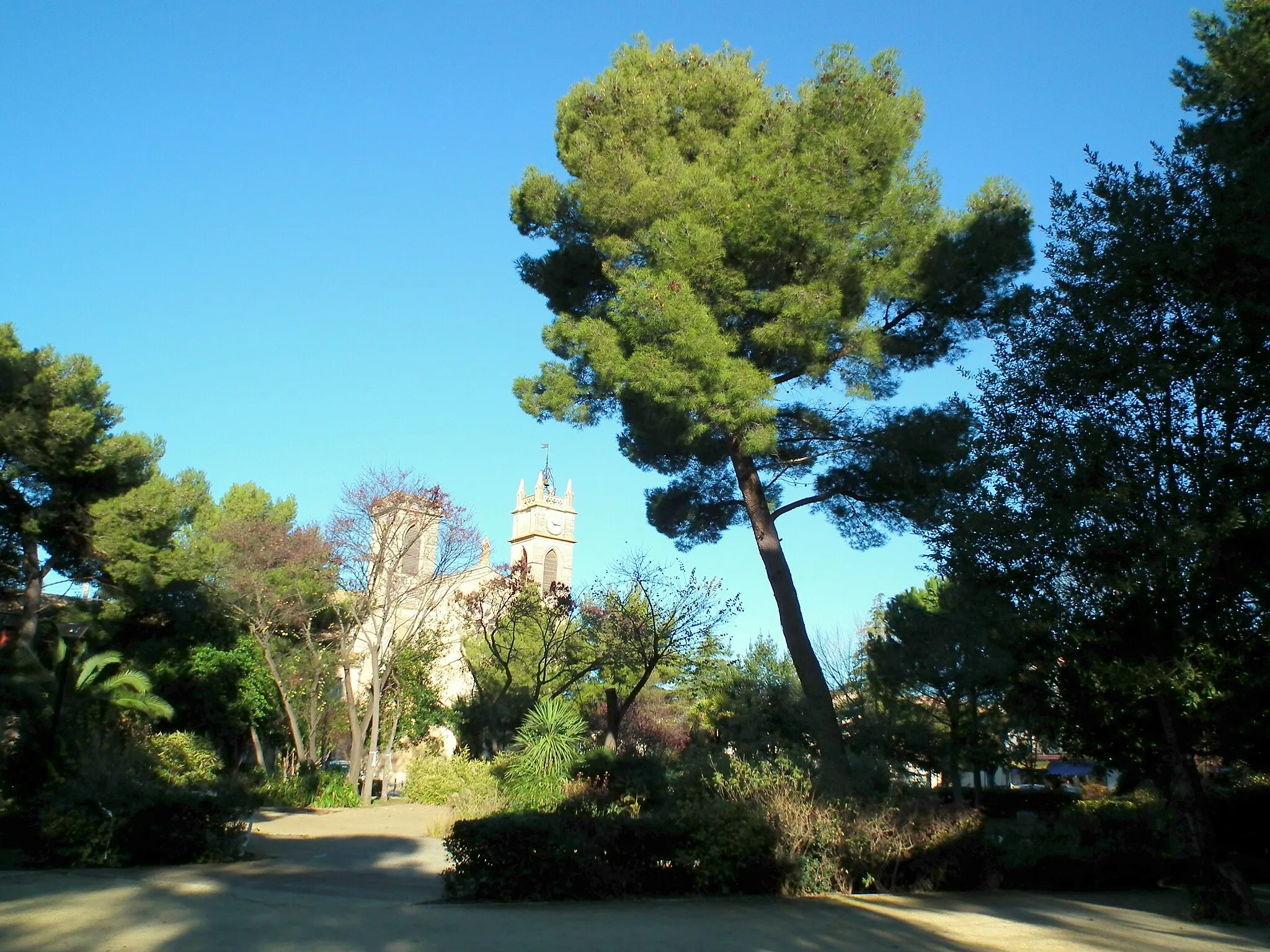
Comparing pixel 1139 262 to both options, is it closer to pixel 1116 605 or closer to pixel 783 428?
pixel 1116 605

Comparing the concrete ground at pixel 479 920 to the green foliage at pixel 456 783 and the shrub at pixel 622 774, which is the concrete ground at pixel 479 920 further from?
the green foliage at pixel 456 783

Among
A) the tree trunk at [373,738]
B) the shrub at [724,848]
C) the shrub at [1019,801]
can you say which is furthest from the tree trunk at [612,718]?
the shrub at [1019,801]

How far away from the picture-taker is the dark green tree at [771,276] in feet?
41.7

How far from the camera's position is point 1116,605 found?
9.43 meters

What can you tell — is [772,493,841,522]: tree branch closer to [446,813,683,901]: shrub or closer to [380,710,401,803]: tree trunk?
[446,813,683,901]: shrub

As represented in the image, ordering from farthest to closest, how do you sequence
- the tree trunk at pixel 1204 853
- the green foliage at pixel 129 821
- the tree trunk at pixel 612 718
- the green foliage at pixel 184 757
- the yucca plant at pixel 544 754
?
the tree trunk at pixel 612 718
the green foliage at pixel 184 757
the yucca plant at pixel 544 754
the green foliage at pixel 129 821
the tree trunk at pixel 1204 853

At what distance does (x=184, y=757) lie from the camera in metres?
20.0

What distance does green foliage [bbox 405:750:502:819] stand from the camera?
625 inches

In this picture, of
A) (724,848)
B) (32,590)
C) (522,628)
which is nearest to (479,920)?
(724,848)

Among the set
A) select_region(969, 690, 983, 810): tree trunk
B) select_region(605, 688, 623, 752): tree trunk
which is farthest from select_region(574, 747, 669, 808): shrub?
select_region(969, 690, 983, 810): tree trunk

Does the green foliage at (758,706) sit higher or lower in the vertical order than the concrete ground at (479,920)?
higher

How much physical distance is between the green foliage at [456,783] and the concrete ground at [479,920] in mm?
4652

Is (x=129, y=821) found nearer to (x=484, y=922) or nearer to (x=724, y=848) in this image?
(x=484, y=922)

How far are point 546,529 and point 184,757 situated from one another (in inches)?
2036
